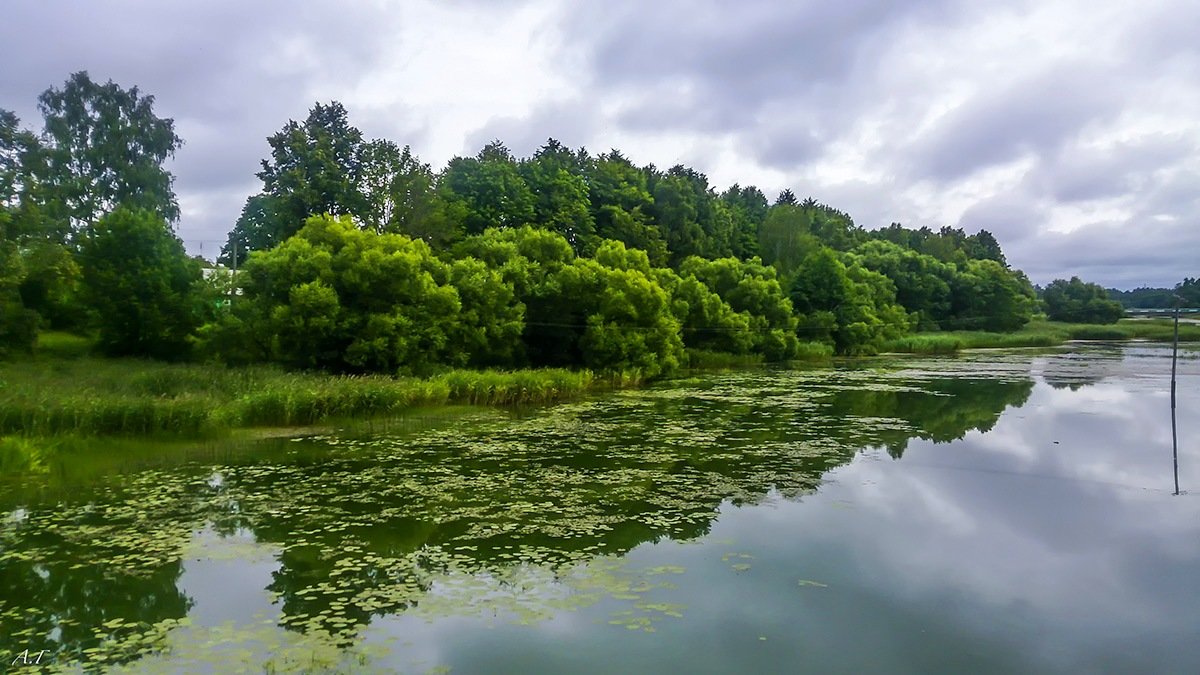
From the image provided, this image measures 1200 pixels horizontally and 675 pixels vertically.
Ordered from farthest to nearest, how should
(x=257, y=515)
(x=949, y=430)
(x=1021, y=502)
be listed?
(x=949, y=430), (x=1021, y=502), (x=257, y=515)

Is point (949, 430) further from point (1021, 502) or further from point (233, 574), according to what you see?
point (233, 574)

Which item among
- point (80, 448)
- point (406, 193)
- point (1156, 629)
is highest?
point (406, 193)

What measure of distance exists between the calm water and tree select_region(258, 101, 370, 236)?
27.3 metres

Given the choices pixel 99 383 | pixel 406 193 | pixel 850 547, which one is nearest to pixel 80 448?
pixel 99 383

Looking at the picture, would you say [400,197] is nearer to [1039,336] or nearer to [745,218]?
[745,218]

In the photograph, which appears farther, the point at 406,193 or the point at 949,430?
the point at 406,193

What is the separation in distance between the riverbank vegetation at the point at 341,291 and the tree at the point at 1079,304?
35.5m

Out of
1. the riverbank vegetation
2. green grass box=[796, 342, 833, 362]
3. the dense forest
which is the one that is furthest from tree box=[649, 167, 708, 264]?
green grass box=[796, 342, 833, 362]

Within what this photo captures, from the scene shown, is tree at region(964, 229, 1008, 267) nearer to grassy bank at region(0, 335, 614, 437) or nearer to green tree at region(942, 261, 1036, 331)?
green tree at region(942, 261, 1036, 331)

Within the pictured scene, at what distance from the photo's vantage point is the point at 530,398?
1030 inches

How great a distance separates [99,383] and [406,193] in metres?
27.1

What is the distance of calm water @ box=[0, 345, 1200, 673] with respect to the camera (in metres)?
7.02

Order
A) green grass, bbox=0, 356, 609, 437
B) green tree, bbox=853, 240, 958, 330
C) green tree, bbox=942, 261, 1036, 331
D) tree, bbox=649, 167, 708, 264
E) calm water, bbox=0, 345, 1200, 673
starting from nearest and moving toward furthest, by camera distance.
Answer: calm water, bbox=0, 345, 1200, 673
green grass, bbox=0, 356, 609, 437
tree, bbox=649, 167, 708, 264
green tree, bbox=853, 240, 958, 330
green tree, bbox=942, 261, 1036, 331

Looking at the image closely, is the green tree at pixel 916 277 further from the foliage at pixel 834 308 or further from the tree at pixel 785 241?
the foliage at pixel 834 308
